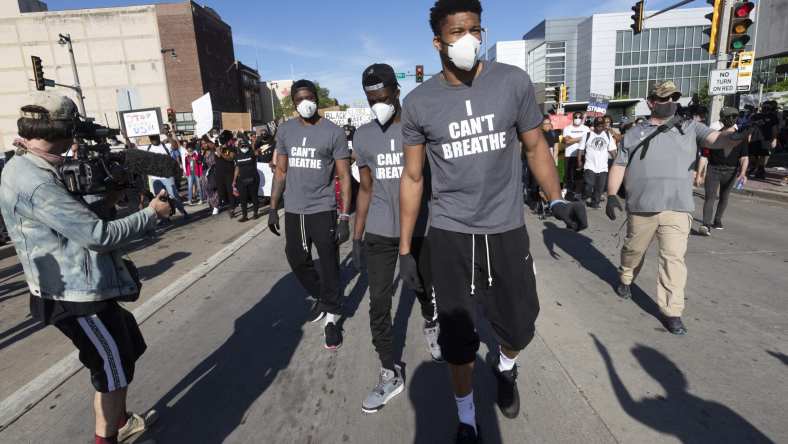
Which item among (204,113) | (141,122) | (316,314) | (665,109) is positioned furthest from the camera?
(141,122)

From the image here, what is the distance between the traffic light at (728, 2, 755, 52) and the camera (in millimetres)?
9852

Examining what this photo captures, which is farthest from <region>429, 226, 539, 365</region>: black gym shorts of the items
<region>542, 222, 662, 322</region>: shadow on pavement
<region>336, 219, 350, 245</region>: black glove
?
<region>542, 222, 662, 322</region>: shadow on pavement

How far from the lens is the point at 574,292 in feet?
15.4

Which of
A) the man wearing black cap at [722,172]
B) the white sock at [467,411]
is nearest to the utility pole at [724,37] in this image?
the man wearing black cap at [722,172]

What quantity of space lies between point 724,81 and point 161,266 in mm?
13045

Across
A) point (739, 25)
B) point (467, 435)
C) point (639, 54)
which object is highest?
point (639, 54)

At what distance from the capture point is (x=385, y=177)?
308 centimetres

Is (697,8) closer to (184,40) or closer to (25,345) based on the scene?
(184,40)

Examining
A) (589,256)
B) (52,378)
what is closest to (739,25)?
(589,256)

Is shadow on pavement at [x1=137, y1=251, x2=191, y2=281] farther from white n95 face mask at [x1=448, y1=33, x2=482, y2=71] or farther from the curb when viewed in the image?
white n95 face mask at [x1=448, y1=33, x2=482, y2=71]

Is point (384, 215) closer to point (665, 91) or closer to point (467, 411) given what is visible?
point (467, 411)

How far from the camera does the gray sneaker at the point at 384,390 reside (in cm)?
277

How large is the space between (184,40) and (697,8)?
65179 mm

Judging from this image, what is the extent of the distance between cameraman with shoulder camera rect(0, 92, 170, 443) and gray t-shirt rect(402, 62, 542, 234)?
4.61ft
